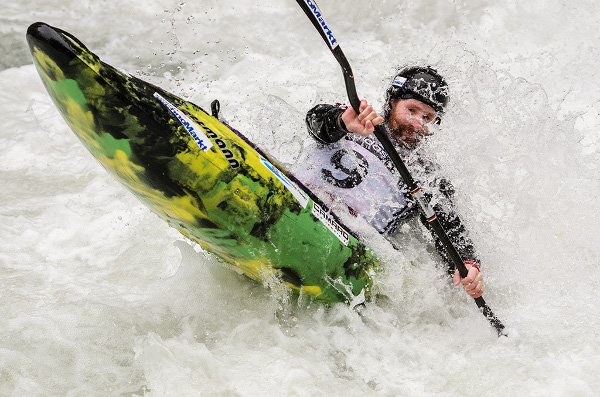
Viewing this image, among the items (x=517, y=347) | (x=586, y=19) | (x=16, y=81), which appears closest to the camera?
(x=517, y=347)

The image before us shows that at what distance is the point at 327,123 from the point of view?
269cm

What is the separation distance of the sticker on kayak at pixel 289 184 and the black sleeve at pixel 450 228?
0.71m

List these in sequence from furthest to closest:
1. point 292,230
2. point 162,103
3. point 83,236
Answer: point 83,236, point 292,230, point 162,103

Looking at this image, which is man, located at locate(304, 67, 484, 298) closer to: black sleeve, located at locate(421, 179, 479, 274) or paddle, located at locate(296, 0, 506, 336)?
black sleeve, located at locate(421, 179, 479, 274)

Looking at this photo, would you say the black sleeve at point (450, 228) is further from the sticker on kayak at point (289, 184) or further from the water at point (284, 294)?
the sticker on kayak at point (289, 184)

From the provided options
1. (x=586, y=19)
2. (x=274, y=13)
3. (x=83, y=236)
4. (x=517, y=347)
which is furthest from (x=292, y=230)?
(x=586, y=19)

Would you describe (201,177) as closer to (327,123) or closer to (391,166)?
(327,123)

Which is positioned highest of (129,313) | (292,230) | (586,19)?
(586,19)

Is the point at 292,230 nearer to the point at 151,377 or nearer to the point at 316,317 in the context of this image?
the point at 316,317

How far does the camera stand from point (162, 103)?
6.54 feet

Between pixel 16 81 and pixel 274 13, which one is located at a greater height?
pixel 274 13

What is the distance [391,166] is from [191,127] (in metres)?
1.18

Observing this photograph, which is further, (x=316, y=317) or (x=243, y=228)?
(x=316, y=317)

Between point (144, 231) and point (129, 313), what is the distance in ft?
3.32
